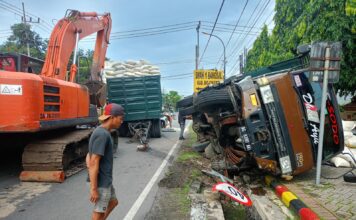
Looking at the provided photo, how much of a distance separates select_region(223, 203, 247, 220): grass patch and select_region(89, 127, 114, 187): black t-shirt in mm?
2500

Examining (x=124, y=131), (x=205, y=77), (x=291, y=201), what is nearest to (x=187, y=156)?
(x=291, y=201)

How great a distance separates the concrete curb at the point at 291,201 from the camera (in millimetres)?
5160

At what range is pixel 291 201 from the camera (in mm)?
5891

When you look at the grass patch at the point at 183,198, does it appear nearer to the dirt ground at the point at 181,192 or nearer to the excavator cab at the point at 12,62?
the dirt ground at the point at 181,192

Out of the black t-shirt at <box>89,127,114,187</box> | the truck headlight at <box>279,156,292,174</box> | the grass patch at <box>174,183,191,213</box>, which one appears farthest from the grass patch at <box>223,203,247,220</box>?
the black t-shirt at <box>89,127,114,187</box>

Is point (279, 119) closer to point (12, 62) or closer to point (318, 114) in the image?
point (318, 114)

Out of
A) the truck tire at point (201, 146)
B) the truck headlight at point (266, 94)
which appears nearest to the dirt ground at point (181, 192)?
the truck tire at point (201, 146)

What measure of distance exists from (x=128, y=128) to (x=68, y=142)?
30.6ft

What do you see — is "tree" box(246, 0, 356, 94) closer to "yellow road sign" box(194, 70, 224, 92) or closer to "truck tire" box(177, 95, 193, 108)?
"truck tire" box(177, 95, 193, 108)

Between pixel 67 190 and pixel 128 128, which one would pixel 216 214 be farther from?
pixel 128 128

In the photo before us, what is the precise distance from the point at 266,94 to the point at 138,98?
36.8 feet

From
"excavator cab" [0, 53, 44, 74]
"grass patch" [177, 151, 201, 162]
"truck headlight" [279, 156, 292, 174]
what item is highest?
"excavator cab" [0, 53, 44, 74]

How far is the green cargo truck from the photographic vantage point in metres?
17.7

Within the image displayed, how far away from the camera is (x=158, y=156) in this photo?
12250 mm
